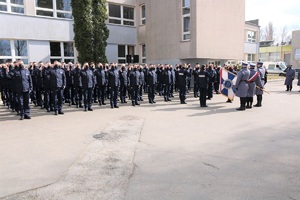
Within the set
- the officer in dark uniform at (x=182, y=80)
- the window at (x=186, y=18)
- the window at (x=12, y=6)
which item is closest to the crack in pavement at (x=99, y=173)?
the officer in dark uniform at (x=182, y=80)

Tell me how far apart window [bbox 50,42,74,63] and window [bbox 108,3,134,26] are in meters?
4.63

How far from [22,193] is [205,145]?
13.2 ft

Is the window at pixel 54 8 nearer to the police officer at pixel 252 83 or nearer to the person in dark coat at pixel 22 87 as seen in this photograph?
the person in dark coat at pixel 22 87

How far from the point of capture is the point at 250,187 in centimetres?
404

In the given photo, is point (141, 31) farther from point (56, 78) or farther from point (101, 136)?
point (101, 136)

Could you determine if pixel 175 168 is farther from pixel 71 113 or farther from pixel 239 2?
pixel 239 2

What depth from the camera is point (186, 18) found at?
69.1ft

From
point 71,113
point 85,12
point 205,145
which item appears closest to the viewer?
point 205,145

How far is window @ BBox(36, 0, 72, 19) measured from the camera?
744 inches

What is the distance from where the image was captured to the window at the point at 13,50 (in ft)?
57.5

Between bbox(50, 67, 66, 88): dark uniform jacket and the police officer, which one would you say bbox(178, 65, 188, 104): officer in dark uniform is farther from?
bbox(50, 67, 66, 88): dark uniform jacket

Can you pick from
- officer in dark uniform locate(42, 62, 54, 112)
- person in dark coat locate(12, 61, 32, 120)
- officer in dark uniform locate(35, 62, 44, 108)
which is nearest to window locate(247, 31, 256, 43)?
officer in dark uniform locate(35, 62, 44, 108)

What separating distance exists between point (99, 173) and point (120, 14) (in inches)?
842

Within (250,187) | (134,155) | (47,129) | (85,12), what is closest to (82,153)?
(134,155)
